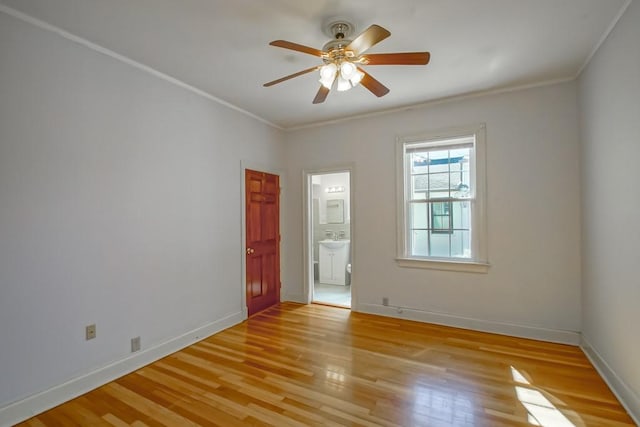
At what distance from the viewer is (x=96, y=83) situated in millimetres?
2512

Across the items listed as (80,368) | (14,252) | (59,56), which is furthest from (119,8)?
(80,368)

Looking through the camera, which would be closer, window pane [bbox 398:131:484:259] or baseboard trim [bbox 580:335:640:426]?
baseboard trim [bbox 580:335:640:426]

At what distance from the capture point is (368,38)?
6.09 ft

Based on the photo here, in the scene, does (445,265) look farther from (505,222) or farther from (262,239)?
(262,239)

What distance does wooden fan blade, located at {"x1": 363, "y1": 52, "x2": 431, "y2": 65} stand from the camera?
1.95 m

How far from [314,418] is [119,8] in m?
3.05

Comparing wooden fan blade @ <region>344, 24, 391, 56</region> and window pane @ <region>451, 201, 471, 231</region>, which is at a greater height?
wooden fan blade @ <region>344, 24, 391, 56</region>

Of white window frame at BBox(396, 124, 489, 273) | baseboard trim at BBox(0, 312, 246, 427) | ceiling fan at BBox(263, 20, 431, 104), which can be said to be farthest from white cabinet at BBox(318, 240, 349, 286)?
ceiling fan at BBox(263, 20, 431, 104)

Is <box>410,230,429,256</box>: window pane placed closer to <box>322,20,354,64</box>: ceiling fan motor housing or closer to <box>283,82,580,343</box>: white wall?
<box>283,82,580,343</box>: white wall

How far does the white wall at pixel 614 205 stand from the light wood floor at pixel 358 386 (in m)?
0.30

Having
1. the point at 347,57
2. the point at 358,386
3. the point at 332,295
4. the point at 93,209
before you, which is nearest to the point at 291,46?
the point at 347,57

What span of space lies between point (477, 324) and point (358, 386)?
193 centimetres

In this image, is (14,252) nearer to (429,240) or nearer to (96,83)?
(96,83)

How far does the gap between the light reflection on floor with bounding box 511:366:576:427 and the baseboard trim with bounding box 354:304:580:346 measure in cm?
99
